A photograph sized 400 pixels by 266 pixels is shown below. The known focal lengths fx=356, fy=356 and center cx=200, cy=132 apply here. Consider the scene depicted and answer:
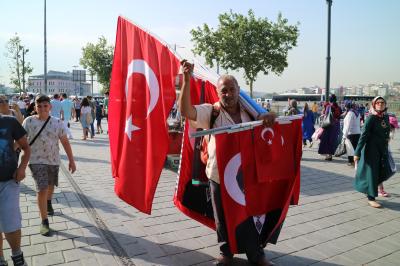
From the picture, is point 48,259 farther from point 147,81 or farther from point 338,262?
point 338,262

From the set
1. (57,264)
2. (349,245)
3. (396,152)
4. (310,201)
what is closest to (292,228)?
(349,245)

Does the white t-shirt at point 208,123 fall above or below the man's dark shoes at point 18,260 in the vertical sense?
above

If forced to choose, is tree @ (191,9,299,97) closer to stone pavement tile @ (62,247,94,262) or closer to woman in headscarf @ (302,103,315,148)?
woman in headscarf @ (302,103,315,148)

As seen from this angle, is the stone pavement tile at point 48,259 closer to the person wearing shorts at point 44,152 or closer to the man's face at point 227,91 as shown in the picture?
the person wearing shorts at point 44,152

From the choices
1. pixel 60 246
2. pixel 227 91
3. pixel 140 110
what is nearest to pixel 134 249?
pixel 60 246

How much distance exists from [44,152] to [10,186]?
3.83 feet

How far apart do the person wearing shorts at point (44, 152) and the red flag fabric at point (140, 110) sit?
1.04m

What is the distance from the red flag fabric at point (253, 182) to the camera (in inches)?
138

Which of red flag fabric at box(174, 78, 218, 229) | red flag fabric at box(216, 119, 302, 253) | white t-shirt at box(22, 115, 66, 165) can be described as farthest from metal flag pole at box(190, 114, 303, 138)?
white t-shirt at box(22, 115, 66, 165)

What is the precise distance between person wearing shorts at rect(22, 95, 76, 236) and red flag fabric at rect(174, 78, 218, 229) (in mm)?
1827

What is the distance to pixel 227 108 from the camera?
3.64m

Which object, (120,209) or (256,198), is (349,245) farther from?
(120,209)

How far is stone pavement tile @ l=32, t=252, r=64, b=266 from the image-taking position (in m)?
3.88

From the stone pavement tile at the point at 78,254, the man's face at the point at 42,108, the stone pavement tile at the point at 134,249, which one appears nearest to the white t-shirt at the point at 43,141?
the man's face at the point at 42,108
